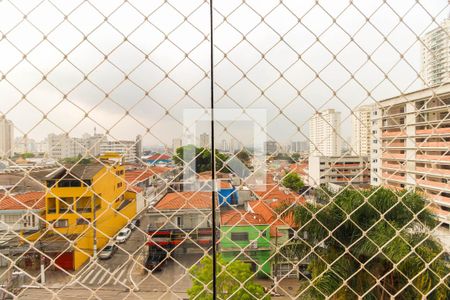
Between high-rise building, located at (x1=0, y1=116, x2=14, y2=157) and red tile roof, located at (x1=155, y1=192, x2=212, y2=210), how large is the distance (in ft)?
1.04

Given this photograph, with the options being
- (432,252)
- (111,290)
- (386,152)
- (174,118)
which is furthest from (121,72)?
(432,252)

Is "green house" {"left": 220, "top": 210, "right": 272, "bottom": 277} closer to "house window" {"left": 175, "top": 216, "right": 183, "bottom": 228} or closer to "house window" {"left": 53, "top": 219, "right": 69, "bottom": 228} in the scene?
"house window" {"left": 175, "top": 216, "right": 183, "bottom": 228}

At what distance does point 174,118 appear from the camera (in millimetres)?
620

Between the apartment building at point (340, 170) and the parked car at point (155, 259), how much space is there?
0.39m

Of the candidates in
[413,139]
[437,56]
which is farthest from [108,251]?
[437,56]

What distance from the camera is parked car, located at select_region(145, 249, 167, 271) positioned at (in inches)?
26.1

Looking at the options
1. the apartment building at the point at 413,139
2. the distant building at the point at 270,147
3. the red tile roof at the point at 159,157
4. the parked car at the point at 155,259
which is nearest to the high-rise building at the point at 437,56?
the apartment building at the point at 413,139

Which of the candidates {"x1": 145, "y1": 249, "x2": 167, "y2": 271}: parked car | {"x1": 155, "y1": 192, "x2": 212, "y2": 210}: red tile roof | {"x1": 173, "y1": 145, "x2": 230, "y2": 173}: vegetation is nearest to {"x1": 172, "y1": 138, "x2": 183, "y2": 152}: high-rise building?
{"x1": 173, "y1": 145, "x2": 230, "y2": 173}: vegetation

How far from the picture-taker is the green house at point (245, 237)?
0.70 meters

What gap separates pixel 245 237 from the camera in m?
0.75

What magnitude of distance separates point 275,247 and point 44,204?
53 centimetres

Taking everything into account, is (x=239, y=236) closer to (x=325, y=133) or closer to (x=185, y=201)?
(x=185, y=201)

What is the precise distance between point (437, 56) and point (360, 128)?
0.95ft

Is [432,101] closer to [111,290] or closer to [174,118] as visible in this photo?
[174,118]
